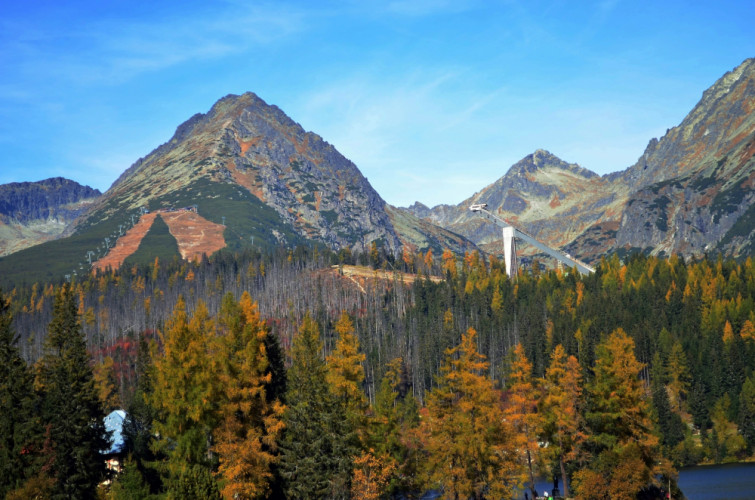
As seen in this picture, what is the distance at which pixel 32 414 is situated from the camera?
191ft

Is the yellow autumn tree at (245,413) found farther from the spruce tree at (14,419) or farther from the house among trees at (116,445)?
the house among trees at (116,445)

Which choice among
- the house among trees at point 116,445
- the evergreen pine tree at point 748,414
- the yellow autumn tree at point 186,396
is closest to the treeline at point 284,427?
the yellow autumn tree at point 186,396

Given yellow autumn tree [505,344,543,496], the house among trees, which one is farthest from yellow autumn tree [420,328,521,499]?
the house among trees

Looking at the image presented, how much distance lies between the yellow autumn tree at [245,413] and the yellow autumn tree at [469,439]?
50.9 ft

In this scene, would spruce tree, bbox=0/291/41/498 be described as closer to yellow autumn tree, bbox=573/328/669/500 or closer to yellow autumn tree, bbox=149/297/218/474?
yellow autumn tree, bbox=149/297/218/474

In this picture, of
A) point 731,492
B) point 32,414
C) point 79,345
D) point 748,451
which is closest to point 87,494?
point 32,414

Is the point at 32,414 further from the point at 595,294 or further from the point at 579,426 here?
the point at 595,294

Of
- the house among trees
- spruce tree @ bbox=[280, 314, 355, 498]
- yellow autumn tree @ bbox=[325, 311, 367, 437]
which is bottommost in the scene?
the house among trees

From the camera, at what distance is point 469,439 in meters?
60.4

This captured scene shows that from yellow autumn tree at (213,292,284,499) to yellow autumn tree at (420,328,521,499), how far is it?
610 inches

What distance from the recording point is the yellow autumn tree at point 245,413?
166 ft

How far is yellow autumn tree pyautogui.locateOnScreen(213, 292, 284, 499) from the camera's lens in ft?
166

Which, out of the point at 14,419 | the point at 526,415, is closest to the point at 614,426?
the point at 526,415

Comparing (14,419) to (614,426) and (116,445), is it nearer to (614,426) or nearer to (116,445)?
(116,445)
